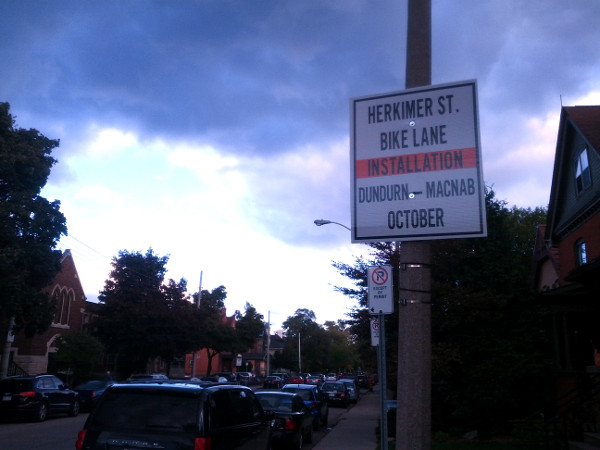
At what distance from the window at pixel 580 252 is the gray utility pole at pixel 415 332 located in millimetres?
17558

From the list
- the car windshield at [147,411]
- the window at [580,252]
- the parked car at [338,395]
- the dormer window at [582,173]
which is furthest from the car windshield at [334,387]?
the car windshield at [147,411]

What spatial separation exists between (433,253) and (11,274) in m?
16.8

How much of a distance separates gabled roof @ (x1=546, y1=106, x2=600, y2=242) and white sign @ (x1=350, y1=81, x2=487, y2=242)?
49.8 feet

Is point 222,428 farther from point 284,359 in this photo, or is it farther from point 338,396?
point 284,359

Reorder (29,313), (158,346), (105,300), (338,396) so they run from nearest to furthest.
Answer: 1. (29,313)
2. (338,396)
3. (158,346)
4. (105,300)

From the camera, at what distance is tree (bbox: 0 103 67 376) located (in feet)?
77.6

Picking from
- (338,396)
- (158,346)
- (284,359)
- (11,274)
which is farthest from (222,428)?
(284,359)

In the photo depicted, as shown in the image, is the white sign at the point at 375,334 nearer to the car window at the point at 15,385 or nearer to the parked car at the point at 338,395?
the car window at the point at 15,385

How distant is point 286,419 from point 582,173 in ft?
44.3

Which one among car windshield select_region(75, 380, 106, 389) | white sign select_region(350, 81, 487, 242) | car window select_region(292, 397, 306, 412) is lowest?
car windshield select_region(75, 380, 106, 389)

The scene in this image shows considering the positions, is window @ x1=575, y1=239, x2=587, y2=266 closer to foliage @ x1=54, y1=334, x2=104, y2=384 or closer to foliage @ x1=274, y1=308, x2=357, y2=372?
foliage @ x1=54, y1=334, x2=104, y2=384

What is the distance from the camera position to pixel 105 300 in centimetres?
4434

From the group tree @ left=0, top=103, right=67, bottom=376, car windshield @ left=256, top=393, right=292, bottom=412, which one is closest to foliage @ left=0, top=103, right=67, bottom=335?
tree @ left=0, top=103, right=67, bottom=376

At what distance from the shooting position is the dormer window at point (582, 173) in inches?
784
